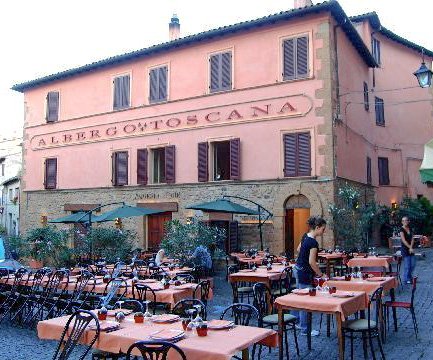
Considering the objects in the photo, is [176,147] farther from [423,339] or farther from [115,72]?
[423,339]

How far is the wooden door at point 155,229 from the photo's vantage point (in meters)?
19.0

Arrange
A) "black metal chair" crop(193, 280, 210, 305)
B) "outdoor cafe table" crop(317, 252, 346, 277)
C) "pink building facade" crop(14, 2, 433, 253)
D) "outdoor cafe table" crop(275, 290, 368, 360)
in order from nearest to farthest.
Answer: "outdoor cafe table" crop(275, 290, 368, 360), "black metal chair" crop(193, 280, 210, 305), "outdoor cafe table" crop(317, 252, 346, 277), "pink building facade" crop(14, 2, 433, 253)

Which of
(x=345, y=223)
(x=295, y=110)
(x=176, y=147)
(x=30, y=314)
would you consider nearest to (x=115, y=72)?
(x=176, y=147)

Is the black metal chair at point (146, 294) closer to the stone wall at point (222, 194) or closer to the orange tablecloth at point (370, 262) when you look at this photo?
the orange tablecloth at point (370, 262)

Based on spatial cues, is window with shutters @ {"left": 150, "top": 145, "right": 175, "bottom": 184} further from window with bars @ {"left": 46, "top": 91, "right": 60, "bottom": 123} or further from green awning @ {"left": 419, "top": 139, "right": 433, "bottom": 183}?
green awning @ {"left": 419, "top": 139, "right": 433, "bottom": 183}

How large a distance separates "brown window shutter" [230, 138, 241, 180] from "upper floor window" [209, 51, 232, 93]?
77.2 inches

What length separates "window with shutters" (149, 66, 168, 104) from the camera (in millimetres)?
19216

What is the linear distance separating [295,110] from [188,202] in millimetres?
5018

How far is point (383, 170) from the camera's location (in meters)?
22.8

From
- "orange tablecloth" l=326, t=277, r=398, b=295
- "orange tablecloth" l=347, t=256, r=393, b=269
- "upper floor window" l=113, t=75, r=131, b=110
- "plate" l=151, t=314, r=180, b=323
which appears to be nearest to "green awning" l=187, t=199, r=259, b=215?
"orange tablecloth" l=347, t=256, r=393, b=269

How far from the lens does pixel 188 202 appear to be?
18.1 metres

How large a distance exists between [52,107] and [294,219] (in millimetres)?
12532

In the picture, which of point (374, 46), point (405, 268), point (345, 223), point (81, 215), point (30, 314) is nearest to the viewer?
point (30, 314)

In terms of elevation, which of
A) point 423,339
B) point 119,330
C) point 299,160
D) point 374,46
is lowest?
point 423,339
